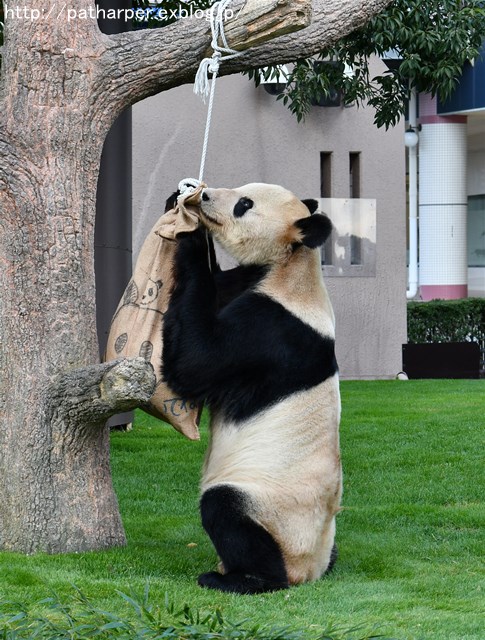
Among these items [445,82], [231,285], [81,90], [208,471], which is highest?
[445,82]

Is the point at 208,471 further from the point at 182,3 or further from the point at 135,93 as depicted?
the point at 182,3

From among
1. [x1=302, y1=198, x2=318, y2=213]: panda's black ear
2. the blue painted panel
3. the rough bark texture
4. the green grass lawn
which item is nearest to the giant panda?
the green grass lawn

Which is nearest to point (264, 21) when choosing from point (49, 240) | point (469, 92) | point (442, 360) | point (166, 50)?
point (166, 50)

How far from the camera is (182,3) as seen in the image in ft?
31.0

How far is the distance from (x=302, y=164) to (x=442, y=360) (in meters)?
3.61

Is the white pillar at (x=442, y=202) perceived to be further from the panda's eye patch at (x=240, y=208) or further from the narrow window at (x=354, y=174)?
the panda's eye patch at (x=240, y=208)

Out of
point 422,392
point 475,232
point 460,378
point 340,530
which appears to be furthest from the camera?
point 475,232

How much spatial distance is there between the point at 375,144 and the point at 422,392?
479 cm

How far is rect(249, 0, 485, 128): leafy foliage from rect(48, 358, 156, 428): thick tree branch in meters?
4.37

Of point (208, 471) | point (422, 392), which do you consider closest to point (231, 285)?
point (208, 471)

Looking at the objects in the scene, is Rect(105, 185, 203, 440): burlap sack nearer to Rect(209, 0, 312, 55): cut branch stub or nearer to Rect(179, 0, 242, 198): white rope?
Rect(179, 0, 242, 198): white rope

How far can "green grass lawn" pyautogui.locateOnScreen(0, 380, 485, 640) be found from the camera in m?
4.39

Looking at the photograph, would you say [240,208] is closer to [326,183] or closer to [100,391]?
[100,391]

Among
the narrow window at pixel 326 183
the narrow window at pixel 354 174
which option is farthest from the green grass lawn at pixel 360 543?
the narrow window at pixel 354 174
